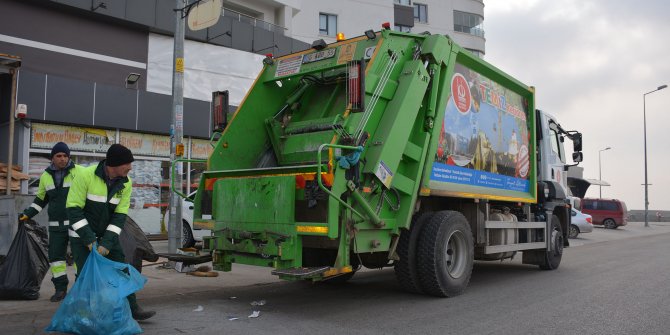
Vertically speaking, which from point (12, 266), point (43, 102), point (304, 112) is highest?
point (43, 102)

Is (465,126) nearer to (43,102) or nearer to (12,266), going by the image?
(12,266)

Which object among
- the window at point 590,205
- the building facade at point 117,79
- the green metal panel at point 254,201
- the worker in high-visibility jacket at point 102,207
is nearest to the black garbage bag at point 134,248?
the green metal panel at point 254,201

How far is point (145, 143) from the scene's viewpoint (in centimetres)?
1398

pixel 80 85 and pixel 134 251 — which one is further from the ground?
pixel 80 85

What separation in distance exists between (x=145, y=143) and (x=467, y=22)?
98.9 ft

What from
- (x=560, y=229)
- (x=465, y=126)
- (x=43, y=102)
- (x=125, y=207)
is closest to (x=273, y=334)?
(x=125, y=207)

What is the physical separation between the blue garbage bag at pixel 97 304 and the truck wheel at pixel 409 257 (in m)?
3.04

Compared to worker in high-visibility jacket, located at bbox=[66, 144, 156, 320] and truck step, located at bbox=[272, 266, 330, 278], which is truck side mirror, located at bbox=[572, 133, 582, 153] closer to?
truck step, located at bbox=[272, 266, 330, 278]

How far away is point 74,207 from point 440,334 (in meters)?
3.31

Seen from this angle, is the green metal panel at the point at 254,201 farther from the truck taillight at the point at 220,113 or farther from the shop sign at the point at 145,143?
the shop sign at the point at 145,143

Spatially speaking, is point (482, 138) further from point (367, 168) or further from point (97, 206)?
point (97, 206)

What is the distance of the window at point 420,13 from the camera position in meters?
36.9

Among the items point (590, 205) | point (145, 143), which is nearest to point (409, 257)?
point (145, 143)

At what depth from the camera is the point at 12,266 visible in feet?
19.8
